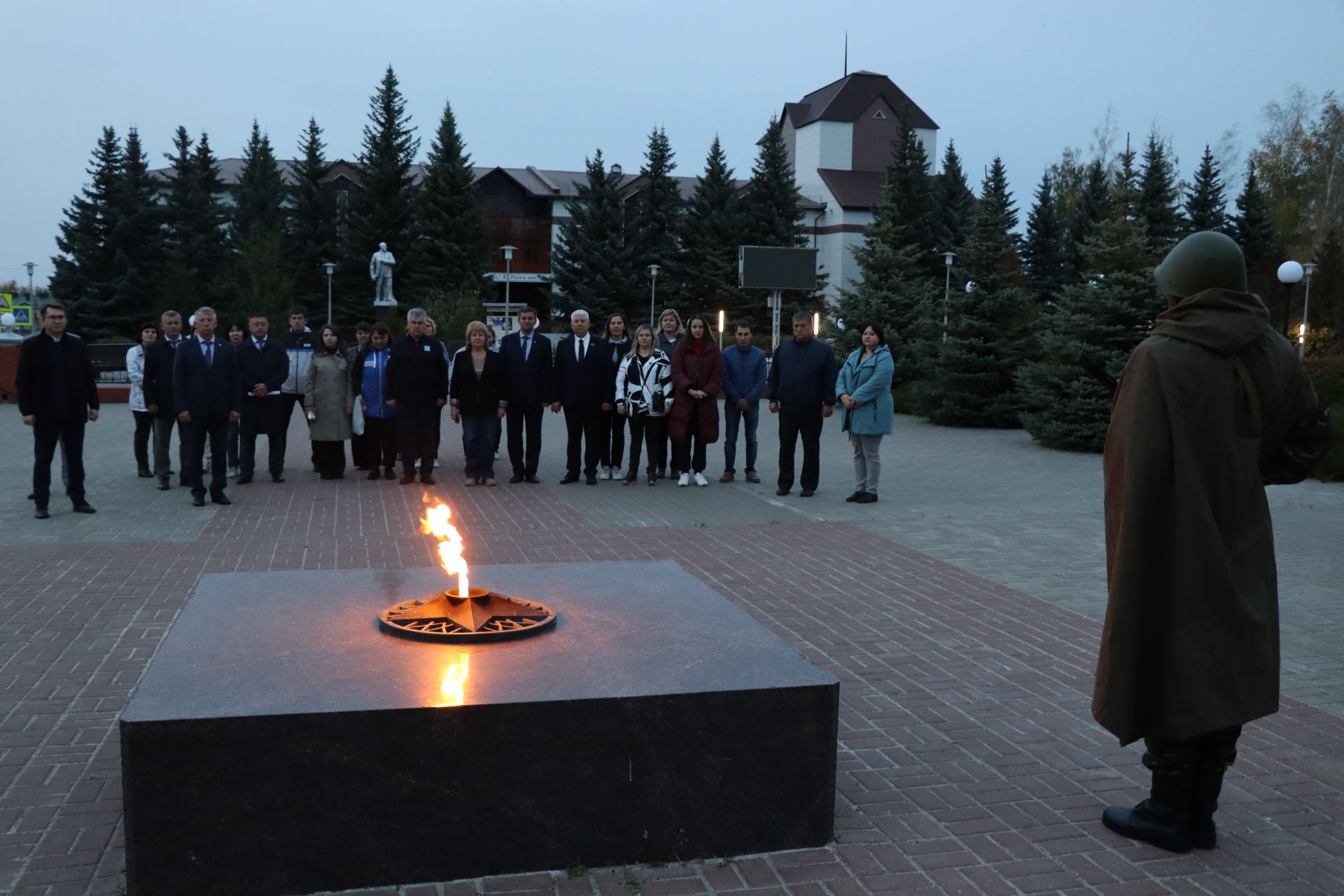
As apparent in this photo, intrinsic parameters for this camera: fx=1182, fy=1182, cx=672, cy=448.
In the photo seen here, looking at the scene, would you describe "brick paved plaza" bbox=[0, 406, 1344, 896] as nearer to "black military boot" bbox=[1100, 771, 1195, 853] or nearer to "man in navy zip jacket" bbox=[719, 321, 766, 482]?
"black military boot" bbox=[1100, 771, 1195, 853]

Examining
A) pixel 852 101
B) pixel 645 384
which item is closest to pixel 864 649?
pixel 645 384

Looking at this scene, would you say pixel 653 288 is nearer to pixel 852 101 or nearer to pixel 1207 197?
pixel 852 101

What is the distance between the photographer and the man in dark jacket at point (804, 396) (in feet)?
41.9

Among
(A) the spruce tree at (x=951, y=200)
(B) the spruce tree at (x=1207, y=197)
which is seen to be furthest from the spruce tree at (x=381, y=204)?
(B) the spruce tree at (x=1207, y=197)

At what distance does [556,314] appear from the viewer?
59156 mm

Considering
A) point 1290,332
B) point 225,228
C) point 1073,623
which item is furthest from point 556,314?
point 1073,623

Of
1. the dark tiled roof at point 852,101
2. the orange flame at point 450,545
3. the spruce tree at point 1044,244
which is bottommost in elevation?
the orange flame at point 450,545

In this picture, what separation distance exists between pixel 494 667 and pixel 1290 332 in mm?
43215

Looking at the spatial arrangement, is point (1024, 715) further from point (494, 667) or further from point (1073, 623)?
point (494, 667)

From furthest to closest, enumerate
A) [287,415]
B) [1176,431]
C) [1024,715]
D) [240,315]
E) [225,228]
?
1. [225,228]
2. [240,315]
3. [287,415]
4. [1024,715]
5. [1176,431]

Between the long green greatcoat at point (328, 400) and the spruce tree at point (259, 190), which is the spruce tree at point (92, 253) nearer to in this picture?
the spruce tree at point (259, 190)

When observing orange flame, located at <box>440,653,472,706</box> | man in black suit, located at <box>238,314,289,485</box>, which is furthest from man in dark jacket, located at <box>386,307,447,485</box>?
orange flame, located at <box>440,653,472,706</box>

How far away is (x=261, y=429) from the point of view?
535 inches

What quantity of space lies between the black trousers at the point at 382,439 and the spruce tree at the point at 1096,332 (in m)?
10.6
